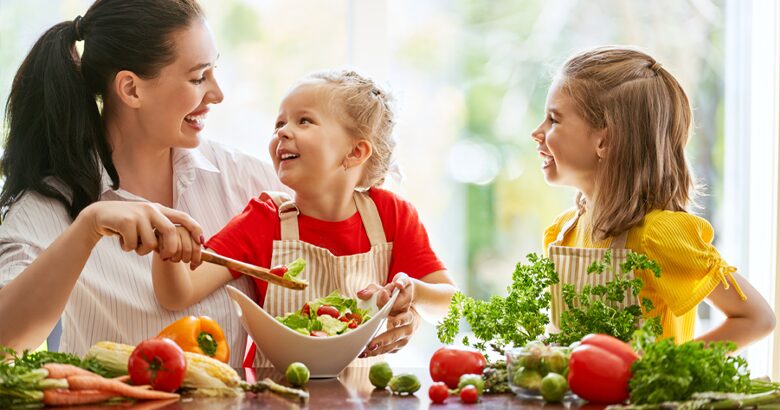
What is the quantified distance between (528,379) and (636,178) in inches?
33.7

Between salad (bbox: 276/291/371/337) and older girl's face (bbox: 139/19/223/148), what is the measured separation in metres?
0.71

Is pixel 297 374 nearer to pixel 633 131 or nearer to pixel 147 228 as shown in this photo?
pixel 147 228

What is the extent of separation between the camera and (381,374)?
168 centimetres

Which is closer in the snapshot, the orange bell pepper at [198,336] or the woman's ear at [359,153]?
the orange bell pepper at [198,336]

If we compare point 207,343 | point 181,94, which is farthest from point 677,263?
point 181,94

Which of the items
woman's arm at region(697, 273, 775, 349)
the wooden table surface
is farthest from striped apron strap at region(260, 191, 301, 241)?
woman's arm at region(697, 273, 775, 349)

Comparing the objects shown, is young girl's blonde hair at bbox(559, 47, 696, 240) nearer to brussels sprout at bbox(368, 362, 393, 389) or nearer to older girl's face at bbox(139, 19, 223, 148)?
brussels sprout at bbox(368, 362, 393, 389)

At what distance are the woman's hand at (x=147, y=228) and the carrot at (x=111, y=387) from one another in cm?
33

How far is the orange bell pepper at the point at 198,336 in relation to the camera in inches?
70.8

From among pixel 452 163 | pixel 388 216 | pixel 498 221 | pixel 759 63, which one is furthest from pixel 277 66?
pixel 759 63

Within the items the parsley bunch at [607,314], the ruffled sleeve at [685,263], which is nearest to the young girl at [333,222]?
the parsley bunch at [607,314]

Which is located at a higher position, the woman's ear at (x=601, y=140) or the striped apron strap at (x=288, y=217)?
the woman's ear at (x=601, y=140)

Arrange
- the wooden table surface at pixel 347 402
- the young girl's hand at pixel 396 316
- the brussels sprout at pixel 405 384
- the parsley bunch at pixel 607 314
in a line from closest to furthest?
the wooden table surface at pixel 347 402, the brussels sprout at pixel 405 384, the parsley bunch at pixel 607 314, the young girl's hand at pixel 396 316

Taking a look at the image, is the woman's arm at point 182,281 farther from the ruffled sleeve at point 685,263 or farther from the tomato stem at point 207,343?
the ruffled sleeve at point 685,263
